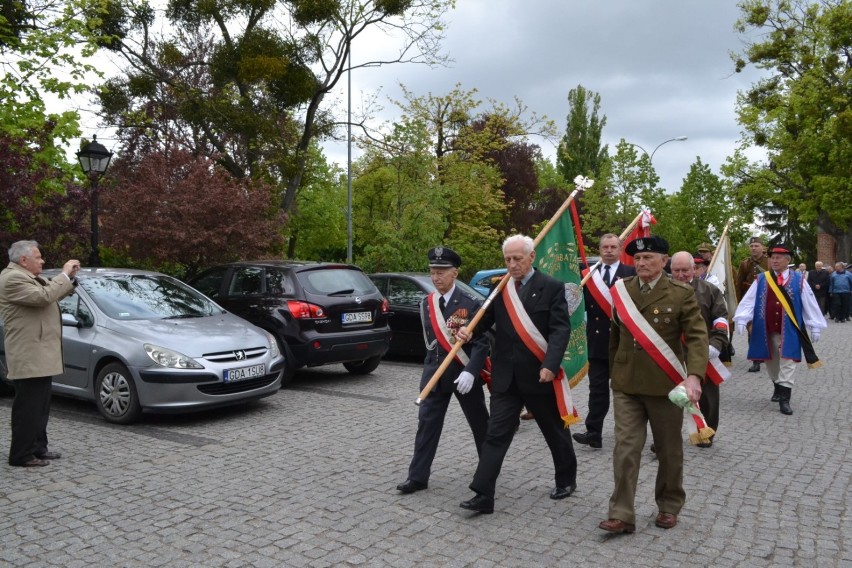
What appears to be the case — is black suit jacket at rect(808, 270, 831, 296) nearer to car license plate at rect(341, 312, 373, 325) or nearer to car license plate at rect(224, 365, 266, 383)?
car license plate at rect(341, 312, 373, 325)

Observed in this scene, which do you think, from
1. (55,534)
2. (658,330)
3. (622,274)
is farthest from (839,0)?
(55,534)

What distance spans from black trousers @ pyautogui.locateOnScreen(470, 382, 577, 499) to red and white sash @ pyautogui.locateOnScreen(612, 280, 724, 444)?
712 millimetres

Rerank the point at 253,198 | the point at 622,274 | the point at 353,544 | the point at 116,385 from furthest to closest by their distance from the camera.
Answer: the point at 253,198
the point at 116,385
the point at 622,274
the point at 353,544

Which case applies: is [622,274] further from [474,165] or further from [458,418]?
[474,165]

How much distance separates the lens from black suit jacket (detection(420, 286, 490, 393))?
531 cm

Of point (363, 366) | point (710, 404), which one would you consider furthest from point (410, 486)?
point (363, 366)

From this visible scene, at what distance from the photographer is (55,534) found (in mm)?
4695

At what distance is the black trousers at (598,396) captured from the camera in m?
6.77

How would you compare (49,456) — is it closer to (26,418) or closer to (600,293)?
(26,418)

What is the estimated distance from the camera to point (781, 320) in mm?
8781

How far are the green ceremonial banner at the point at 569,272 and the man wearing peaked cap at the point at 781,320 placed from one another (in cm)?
314

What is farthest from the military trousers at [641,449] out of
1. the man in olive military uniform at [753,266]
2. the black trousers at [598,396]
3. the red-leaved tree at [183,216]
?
the red-leaved tree at [183,216]

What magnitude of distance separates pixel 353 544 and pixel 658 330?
2.29m

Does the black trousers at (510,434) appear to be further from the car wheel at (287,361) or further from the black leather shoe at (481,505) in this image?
→ the car wheel at (287,361)
